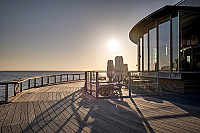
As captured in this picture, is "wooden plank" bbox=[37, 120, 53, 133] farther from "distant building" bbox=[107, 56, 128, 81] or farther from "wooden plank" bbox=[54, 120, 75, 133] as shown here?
"distant building" bbox=[107, 56, 128, 81]

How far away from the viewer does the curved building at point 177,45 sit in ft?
20.0

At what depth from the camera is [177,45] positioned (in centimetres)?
657

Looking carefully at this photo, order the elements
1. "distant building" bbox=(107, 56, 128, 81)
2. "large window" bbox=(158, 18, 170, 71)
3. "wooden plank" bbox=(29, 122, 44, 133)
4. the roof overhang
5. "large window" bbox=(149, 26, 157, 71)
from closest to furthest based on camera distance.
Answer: "wooden plank" bbox=(29, 122, 44, 133) < "distant building" bbox=(107, 56, 128, 81) < the roof overhang < "large window" bbox=(158, 18, 170, 71) < "large window" bbox=(149, 26, 157, 71)

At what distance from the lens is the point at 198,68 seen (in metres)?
6.43

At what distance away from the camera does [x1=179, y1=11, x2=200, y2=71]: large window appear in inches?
261

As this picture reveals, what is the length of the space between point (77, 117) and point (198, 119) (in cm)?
265

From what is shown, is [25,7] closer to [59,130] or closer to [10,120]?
[10,120]

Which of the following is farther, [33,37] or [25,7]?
[33,37]

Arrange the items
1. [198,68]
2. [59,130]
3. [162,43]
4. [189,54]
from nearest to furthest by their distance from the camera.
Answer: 1. [59,130]
2. [198,68]
3. [189,54]
4. [162,43]

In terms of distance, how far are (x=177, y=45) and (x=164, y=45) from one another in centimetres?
89

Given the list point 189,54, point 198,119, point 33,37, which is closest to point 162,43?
point 189,54

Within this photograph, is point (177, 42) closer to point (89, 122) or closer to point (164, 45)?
point (164, 45)

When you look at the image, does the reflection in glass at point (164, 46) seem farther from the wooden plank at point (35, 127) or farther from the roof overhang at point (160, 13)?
the wooden plank at point (35, 127)

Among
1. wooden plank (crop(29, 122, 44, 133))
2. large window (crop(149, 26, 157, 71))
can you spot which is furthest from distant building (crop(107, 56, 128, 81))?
wooden plank (crop(29, 122, 44, 133))
